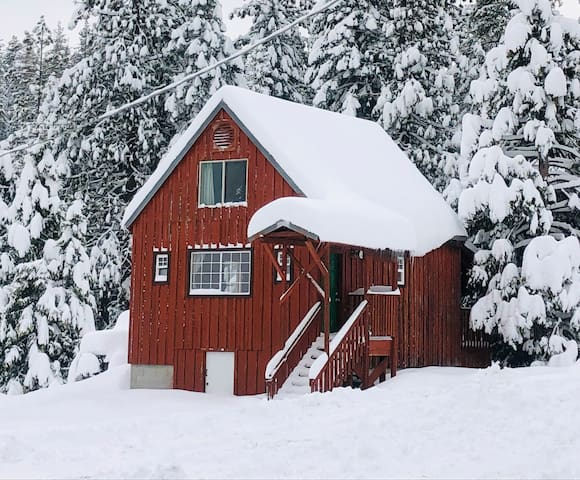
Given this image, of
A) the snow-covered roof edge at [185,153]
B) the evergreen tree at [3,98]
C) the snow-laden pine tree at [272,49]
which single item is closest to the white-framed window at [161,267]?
the snow-covered roof edge at [185,153]

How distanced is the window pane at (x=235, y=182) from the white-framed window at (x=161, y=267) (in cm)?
216

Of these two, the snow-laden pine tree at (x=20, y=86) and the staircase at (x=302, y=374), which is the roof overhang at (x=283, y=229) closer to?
the staircase at (x=302, y=374)

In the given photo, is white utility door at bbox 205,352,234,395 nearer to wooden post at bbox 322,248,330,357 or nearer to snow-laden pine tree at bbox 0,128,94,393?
wooden post at bbox 322,248,330,357

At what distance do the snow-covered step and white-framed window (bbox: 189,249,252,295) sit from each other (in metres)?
2.07

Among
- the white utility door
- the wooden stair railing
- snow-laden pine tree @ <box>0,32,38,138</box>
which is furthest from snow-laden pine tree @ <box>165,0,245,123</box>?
the wooden stair railing

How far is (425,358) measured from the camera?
24.6m

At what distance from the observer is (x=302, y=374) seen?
19.6 metres

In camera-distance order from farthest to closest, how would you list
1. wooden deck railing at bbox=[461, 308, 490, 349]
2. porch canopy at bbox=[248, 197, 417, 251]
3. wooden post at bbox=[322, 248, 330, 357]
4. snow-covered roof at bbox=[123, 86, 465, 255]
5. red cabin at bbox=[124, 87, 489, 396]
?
wooden deck railing at bbox=[461, 308, 490, 349] < red cabin at bbox=[124, 87, 489, 396] < snow-covered roof at bbox=[123, 86, 465, 255] < wooden post at bbox=[322, 248, 330, 357] < porch canopy at bbox=[248, 197, 417, 251]

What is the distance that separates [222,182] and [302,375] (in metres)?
5.21

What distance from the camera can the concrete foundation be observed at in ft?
73.2

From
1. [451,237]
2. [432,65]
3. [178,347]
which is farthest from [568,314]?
[432,65]

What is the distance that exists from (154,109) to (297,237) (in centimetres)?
1632

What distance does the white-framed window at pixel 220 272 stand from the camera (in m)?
21.6

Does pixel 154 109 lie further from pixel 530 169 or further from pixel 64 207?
pixel 530 169
